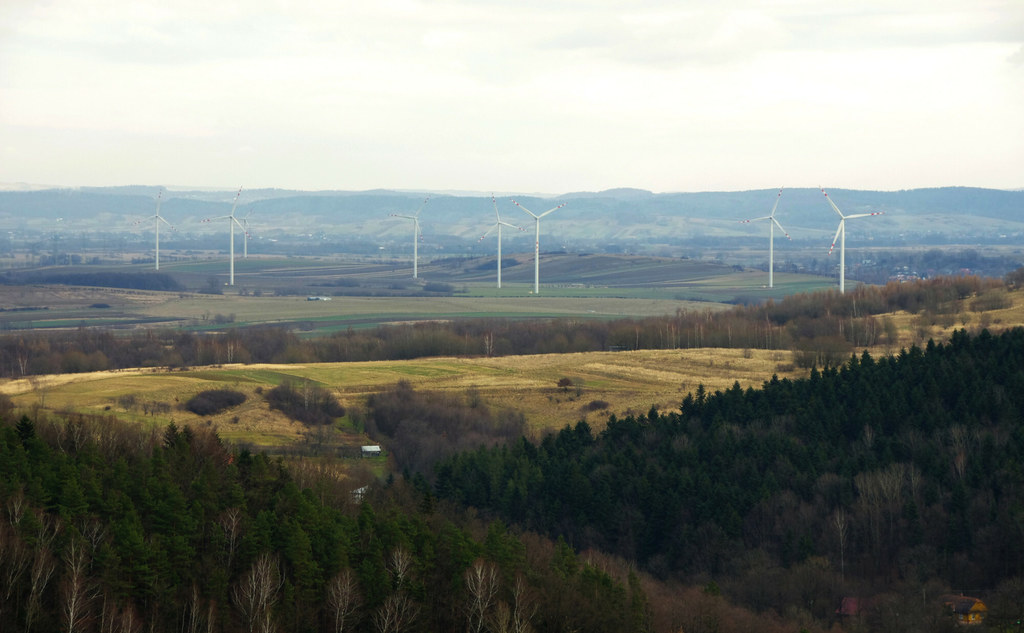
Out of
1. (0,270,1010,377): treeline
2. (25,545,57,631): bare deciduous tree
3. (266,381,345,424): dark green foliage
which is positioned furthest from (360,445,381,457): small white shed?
(25,545,57,631): bare deciduous tree

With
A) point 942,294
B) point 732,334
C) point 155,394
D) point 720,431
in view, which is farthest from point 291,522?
point 942,294

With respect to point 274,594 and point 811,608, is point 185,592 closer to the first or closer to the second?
point 274,594

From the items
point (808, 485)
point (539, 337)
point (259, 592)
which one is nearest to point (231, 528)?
point (259, 592)

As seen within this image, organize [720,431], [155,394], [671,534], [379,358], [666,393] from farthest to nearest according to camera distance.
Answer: [379,358], [666,393], [155,394], [720,431], [671,534]

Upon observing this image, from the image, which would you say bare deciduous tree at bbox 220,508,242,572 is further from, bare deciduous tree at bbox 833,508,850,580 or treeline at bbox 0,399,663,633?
bare deciduous tree at bbox 833,508,850,580

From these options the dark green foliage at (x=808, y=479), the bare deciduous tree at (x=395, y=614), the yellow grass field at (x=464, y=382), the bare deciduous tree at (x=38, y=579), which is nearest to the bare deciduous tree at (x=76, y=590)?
the bare deciduous tree at (x=38, y=579)
